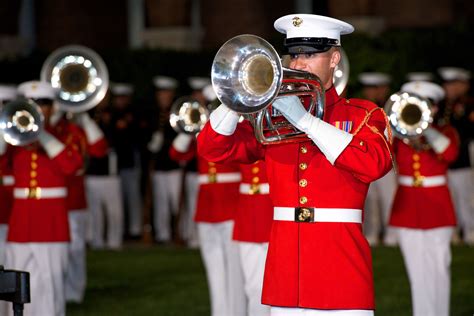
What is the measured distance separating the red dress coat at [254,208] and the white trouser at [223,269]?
1.04 metres

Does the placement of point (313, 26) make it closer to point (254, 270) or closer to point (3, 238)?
point (254, 270)

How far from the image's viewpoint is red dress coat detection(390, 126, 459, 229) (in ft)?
33.9

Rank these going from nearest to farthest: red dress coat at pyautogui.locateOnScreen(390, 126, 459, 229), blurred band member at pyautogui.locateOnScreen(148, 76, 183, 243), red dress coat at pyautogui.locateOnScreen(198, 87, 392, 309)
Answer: red dress coat at pyautogui.locateOnScreen(198, 87, 392, 309)
red dress coat at pyautogui.locateOnScreen(390, 126, 459, 229)
blurred band member at pyautogui.locateOnScreen(148, 76, 183, 243)

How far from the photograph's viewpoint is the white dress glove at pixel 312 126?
6.14 metres

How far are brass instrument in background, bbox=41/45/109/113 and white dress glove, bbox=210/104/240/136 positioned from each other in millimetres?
5380

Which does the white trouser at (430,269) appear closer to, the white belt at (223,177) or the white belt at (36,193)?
the white belt at (223,177)

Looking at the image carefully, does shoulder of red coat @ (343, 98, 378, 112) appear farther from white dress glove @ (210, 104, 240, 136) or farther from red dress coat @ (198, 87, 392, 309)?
white dress glove @ (210, 104, 240, 136)

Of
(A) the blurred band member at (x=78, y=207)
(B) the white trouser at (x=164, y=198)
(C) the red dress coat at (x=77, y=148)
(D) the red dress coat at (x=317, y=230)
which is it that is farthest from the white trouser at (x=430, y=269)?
(B) the white trouser at (x=164, y=198)

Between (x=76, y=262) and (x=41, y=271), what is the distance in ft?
8.60

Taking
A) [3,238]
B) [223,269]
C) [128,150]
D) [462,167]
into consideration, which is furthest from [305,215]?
[128,150]

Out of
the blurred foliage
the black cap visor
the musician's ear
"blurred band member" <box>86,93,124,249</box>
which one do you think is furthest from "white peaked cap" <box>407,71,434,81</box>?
the black cap visor

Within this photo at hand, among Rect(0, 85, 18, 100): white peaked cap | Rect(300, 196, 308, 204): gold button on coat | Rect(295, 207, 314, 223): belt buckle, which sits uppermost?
Rect(0, 85, 18, 100): white peaked cap

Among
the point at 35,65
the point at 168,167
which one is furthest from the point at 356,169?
the point at 35,65

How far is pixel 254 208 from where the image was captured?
31.8ft
